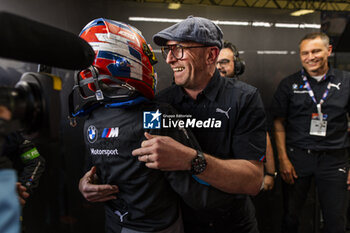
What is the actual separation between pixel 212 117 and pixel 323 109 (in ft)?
2.30

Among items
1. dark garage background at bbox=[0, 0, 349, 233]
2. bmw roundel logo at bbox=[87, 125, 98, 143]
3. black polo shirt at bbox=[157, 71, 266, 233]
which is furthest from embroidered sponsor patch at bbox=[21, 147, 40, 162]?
black polo shirt at bbox=[157, 71, 266, 233]

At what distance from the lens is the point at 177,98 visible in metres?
0.80

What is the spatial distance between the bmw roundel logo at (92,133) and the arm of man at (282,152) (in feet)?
2.60

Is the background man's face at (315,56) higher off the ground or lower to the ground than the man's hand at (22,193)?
higher

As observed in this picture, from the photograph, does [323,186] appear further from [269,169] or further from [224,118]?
[224,118]

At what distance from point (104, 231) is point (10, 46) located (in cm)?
75

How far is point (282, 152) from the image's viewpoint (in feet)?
3.51

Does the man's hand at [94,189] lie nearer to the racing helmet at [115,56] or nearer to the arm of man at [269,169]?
the racing helmet at [115,56]

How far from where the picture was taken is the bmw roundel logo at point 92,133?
2.49 ft

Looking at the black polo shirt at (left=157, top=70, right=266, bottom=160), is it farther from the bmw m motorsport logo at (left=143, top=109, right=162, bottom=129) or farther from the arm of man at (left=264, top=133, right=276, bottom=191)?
the arm of man at (left=264, top=133, right=276, bottom=191)

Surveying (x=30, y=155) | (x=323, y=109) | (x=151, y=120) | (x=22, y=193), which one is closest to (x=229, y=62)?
(x=151, y=120)

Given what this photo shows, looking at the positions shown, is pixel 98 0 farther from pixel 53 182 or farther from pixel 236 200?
pixel 236 200

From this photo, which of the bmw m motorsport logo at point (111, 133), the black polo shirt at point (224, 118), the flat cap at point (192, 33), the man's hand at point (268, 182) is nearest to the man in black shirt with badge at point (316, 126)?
the man's hand at point (268, 182)

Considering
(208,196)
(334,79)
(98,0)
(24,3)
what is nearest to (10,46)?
(24,3)
